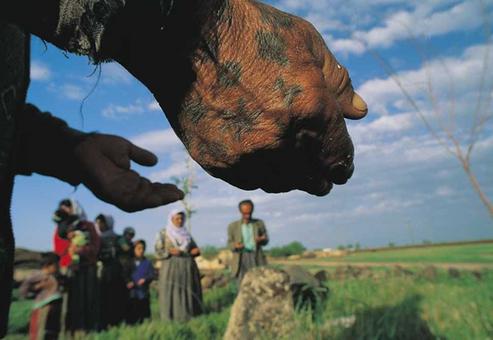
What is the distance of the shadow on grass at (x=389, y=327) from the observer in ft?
10.6

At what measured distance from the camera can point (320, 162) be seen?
1229 millimetres

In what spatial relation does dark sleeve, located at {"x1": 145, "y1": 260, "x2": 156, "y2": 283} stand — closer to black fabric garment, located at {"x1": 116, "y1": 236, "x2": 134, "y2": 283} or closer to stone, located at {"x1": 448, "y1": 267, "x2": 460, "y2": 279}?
black fabric garment, located at {"x1": 116, "y1": 236, "x2": 134, "y2": 283}

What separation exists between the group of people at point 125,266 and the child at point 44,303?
0.50 m

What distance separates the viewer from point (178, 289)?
7.51m

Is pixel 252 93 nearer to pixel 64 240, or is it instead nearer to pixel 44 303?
pixel 44 303

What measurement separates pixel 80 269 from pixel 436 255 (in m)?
11.5

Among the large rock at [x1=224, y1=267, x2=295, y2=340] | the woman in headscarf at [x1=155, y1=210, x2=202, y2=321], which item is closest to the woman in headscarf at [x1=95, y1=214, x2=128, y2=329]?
the woman in headscarf at [x1=155, y1=210, x2=202, y2=321]

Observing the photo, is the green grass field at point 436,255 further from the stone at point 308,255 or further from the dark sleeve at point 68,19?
the dark sleeve at point 68,19

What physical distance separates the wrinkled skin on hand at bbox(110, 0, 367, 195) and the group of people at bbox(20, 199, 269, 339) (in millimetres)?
5475

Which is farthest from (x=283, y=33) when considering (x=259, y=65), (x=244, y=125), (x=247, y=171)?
(x=247, y=171)

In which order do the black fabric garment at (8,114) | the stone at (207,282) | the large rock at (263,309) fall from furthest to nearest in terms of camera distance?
the stone at (207,282) < the large rock at (263,309) < the black fabric garment at (8,114)

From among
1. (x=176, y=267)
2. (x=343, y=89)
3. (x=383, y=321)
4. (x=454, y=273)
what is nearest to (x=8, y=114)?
(x=343, y=89)

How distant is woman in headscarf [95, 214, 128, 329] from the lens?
25.5ft

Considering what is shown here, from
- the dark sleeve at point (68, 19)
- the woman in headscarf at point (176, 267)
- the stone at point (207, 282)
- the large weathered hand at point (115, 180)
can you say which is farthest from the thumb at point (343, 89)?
the stone at point (207, 282)
